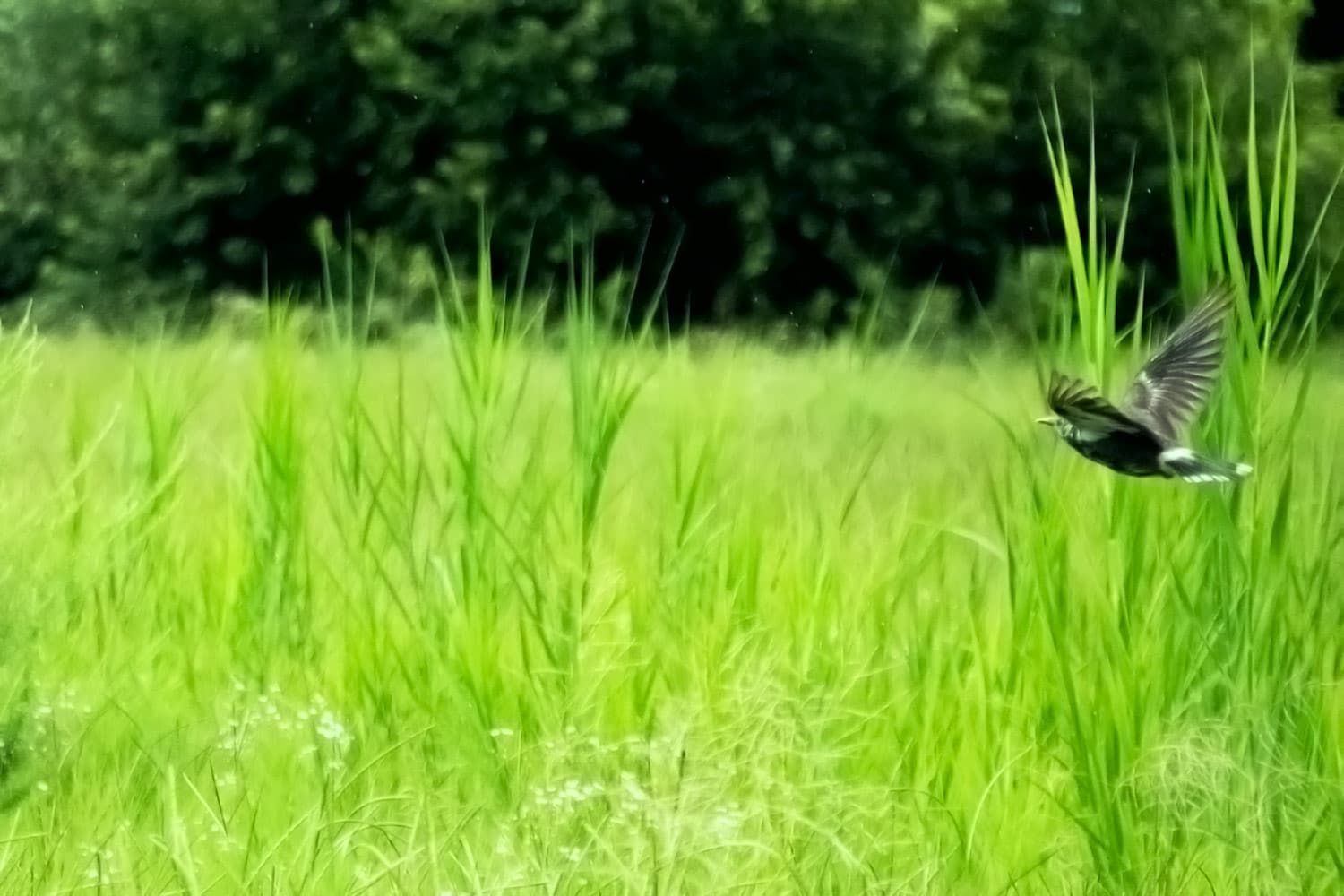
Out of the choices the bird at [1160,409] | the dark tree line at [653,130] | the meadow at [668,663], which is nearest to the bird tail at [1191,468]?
the bird at [1160,409]

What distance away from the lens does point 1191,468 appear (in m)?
1.85

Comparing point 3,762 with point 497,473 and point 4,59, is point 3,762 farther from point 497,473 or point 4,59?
point 4,59

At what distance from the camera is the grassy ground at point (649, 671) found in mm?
2012

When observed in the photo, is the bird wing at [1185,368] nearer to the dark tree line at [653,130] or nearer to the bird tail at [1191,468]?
the bird tail at [1191,468]

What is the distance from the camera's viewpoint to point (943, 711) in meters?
2.35

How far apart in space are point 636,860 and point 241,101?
25.3 feet

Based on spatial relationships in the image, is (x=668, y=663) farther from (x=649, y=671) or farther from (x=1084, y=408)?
(x=1084, y=408)

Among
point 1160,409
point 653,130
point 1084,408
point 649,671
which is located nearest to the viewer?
point 1084,408

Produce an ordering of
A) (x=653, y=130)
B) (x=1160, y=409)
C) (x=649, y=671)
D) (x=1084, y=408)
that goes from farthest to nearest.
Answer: (x=653, y=130) → (x=649, y=671) → (x=1160, y=409) → (x=1084, y=408)

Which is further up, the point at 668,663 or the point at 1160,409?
the point at 1160,409

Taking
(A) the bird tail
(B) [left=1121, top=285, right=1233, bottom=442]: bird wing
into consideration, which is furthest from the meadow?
(A) the bird tail

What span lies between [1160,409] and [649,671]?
79 cm

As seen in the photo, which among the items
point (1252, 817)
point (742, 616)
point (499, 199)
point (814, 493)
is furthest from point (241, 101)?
point (1252, 817)

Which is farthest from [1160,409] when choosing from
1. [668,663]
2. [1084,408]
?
[668,663]
